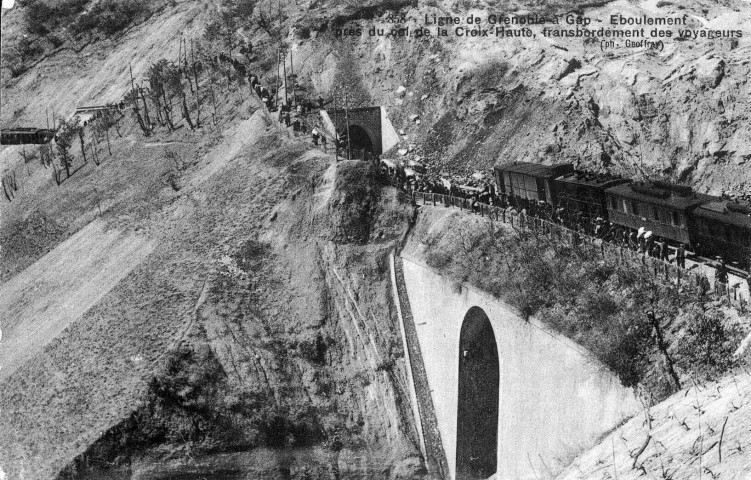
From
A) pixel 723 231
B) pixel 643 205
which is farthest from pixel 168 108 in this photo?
pixel 723 231

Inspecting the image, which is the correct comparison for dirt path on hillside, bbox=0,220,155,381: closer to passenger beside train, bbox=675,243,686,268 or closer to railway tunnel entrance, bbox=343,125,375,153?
railway tunnel entrance, bbox=343,125,375,153

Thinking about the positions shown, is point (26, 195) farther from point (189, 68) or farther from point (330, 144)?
point (330, 144)

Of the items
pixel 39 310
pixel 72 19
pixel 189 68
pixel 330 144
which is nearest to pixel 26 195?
pixel 189 68

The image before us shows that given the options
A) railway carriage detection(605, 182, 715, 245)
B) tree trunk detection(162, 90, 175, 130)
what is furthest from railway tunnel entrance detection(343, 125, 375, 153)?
railway carriage detection(605, 182, 715, 245)

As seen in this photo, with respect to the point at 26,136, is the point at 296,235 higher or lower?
lower

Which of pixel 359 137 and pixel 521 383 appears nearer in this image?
pixel 521 383

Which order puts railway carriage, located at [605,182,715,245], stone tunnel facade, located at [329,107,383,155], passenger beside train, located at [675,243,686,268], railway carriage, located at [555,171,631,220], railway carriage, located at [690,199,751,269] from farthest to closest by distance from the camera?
stone tunnel facade, located at [329,107,383,155] → railway carriage, located at [555,171,631,220] → railway carriage, located at [605,182,715,245] → railway carriage, located at [690,199,751,269] → passenger beside train, located at [675,243,686,268]

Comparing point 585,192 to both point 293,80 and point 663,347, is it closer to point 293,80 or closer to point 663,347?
point 663,347
